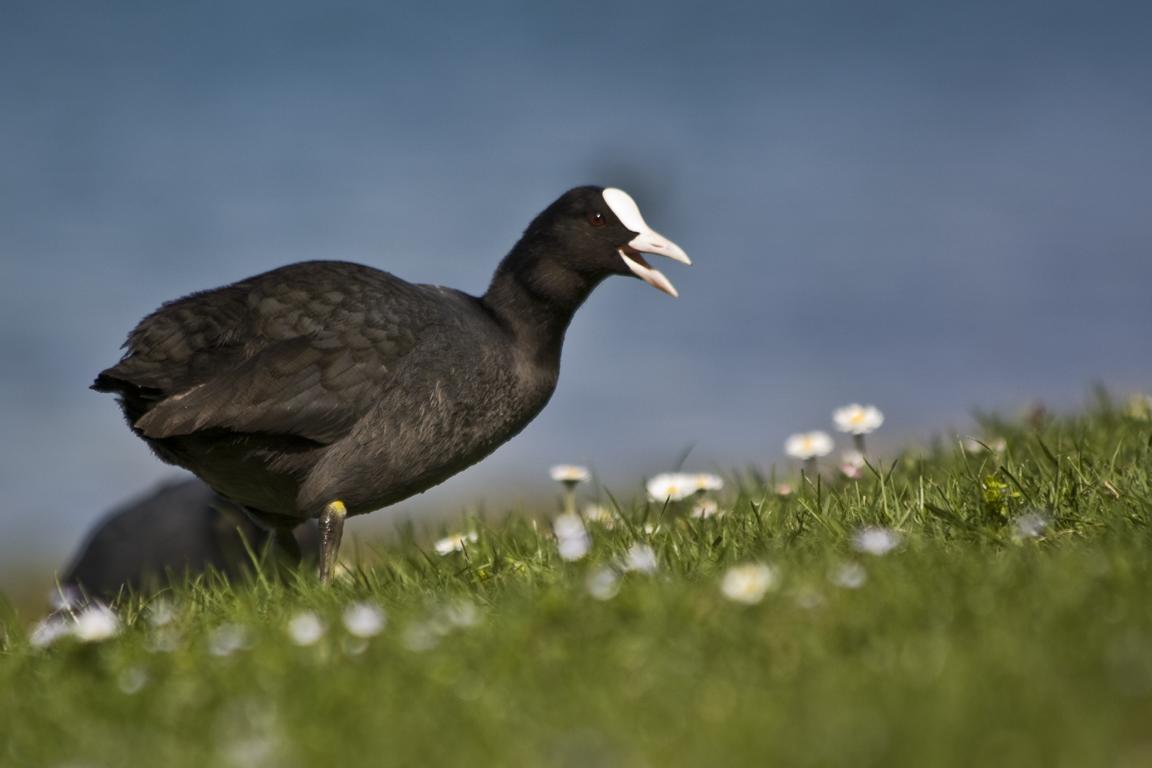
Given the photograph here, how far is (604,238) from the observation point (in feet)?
21.2

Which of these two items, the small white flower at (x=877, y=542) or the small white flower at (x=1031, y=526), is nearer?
the small white flower at (x=877, y=542)

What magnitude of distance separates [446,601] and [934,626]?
68.2 inches

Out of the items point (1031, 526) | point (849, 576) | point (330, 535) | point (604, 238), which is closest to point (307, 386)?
point (330, 535)

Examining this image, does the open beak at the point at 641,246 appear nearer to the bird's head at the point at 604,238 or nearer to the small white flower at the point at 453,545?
the bird's head at the point at 604,238

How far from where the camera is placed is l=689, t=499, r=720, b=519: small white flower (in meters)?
5.77

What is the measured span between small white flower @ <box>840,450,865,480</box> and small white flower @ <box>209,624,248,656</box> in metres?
3.26

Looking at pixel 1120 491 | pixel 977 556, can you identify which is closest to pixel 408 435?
pixel 977 556

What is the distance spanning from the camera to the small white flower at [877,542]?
391 cm

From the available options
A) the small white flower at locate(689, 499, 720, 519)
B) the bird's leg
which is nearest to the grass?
the bird's leg

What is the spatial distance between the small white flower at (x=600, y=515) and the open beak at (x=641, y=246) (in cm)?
Result: 117

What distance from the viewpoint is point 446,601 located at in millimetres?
4344

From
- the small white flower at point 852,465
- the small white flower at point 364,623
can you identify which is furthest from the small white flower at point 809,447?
the small white flower at point 364,623

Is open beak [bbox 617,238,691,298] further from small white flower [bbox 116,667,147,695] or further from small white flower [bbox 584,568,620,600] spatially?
small white flower [bbox 116,667,147,695]

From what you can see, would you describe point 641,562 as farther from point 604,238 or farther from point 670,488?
point 604,238
